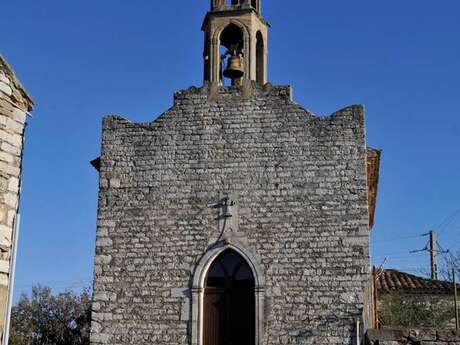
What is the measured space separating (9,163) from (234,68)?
7784mm

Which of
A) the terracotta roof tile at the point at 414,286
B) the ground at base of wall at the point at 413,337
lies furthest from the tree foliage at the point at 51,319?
the ground at base of wall at the point at 413,337

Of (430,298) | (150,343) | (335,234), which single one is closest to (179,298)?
(150,343)

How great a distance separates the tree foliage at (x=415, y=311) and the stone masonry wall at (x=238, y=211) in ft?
32.3

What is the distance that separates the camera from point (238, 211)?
1502 cm

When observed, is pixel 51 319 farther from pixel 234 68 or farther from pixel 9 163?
pixel 9 163

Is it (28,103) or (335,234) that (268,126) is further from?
(28,103)

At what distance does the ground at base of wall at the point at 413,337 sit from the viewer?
13000mm

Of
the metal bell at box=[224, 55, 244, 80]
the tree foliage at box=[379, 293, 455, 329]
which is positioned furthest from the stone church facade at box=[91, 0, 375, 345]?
the tree foliage at box=[379, 293, 455, 329]

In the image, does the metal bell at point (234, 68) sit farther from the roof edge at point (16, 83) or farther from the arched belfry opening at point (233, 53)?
the roof edge at point (16, 83)

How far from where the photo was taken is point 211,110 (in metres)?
15.7

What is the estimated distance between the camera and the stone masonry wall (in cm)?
1445

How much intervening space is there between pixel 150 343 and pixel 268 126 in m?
4.78

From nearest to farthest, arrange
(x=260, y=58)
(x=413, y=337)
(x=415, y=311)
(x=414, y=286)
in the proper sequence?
(x=413, y=337)
(x=260, y=58)
(x=415, y=311)
(x=414, y=286)

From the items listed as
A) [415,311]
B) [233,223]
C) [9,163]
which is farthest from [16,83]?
[415,311]
